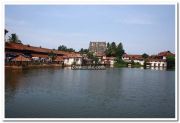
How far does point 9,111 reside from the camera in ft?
14.4

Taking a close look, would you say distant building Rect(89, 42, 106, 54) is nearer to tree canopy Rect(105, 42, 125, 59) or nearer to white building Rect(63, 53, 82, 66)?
tree canopy Rect(105, 42, 125, 59)

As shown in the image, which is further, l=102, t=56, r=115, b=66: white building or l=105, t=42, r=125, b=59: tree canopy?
l=102, t=56, r=115, b=66: white building

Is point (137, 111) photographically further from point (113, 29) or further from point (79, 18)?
point (79, 18)

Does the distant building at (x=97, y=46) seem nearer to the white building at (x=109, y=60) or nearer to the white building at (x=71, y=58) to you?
the white building at (x=71, y=58)

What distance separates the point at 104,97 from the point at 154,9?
2.22m

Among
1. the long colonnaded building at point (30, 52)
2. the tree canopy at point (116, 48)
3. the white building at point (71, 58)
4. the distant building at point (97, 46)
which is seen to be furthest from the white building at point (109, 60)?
the distant building at point (97, 46)

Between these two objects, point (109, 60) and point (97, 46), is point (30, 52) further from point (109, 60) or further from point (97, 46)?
point (97, 46)

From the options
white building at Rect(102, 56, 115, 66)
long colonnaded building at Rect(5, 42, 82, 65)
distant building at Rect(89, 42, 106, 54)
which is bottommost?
white building at Rect(102, 56, 115, 66)

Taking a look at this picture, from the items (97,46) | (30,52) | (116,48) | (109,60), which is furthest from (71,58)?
(116,48)

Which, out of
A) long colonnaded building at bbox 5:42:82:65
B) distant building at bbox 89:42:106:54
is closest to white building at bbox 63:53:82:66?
long colonnaded building at bbox 5:42:82:65

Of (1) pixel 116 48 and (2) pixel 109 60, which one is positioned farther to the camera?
(2) pixel 109 60
